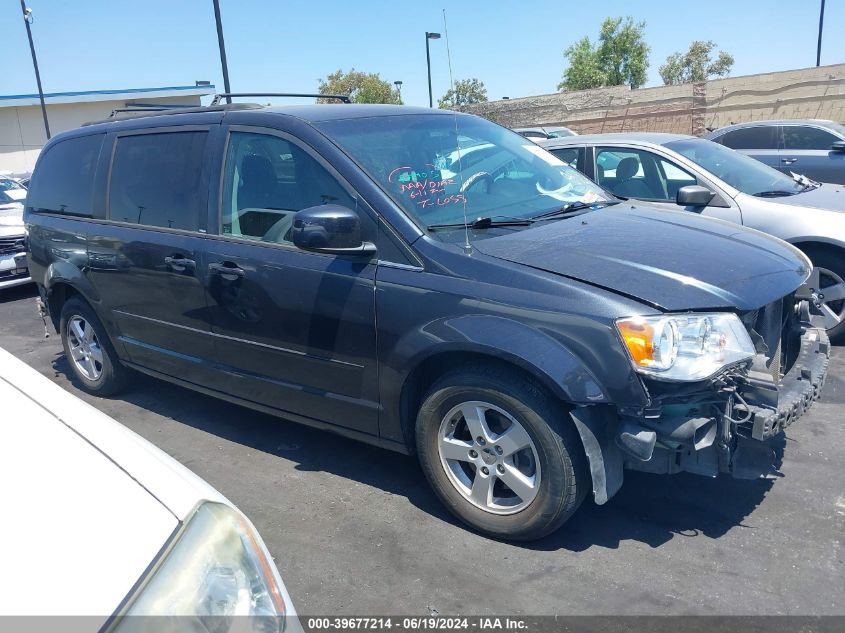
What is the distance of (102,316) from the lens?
4.94m

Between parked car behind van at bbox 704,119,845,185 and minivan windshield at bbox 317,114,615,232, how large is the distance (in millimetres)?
8667

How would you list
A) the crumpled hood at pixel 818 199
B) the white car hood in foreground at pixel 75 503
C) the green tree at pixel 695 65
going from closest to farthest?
the white car hood in foreground at pixel 75 503 → the crumpled hood at pixel 818 199 → the green tree at pixel 695 65

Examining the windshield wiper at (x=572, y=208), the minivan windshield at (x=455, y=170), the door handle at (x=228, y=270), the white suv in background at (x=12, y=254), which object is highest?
the minivan windshield at (x=455, y=170)

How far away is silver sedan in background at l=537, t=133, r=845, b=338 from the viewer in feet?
18.2

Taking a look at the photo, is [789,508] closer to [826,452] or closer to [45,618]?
[826,452]

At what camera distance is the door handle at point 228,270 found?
3.82m

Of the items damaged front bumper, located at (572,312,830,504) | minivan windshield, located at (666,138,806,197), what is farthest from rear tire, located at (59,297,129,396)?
minivan windshield, located at (666,138,806,197)

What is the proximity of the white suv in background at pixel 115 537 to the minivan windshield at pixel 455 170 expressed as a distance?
1.95 metres

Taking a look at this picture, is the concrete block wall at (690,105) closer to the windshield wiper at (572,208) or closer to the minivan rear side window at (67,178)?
the minivan rear side window at (67,178)

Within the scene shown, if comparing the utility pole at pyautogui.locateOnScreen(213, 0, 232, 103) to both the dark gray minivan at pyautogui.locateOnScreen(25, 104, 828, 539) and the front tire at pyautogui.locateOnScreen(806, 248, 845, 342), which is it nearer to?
the dark gray minivan at pyautogui.locateOnScreen(25, 104, 828, 539)

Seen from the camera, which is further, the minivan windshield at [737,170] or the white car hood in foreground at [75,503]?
the minivan windshield at [737,170]

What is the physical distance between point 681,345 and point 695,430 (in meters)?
0.34

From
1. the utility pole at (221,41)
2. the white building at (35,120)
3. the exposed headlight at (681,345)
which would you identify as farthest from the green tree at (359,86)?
the exposed headlight at (681,345)

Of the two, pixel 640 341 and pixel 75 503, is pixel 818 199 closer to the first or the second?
pixel 640 341
